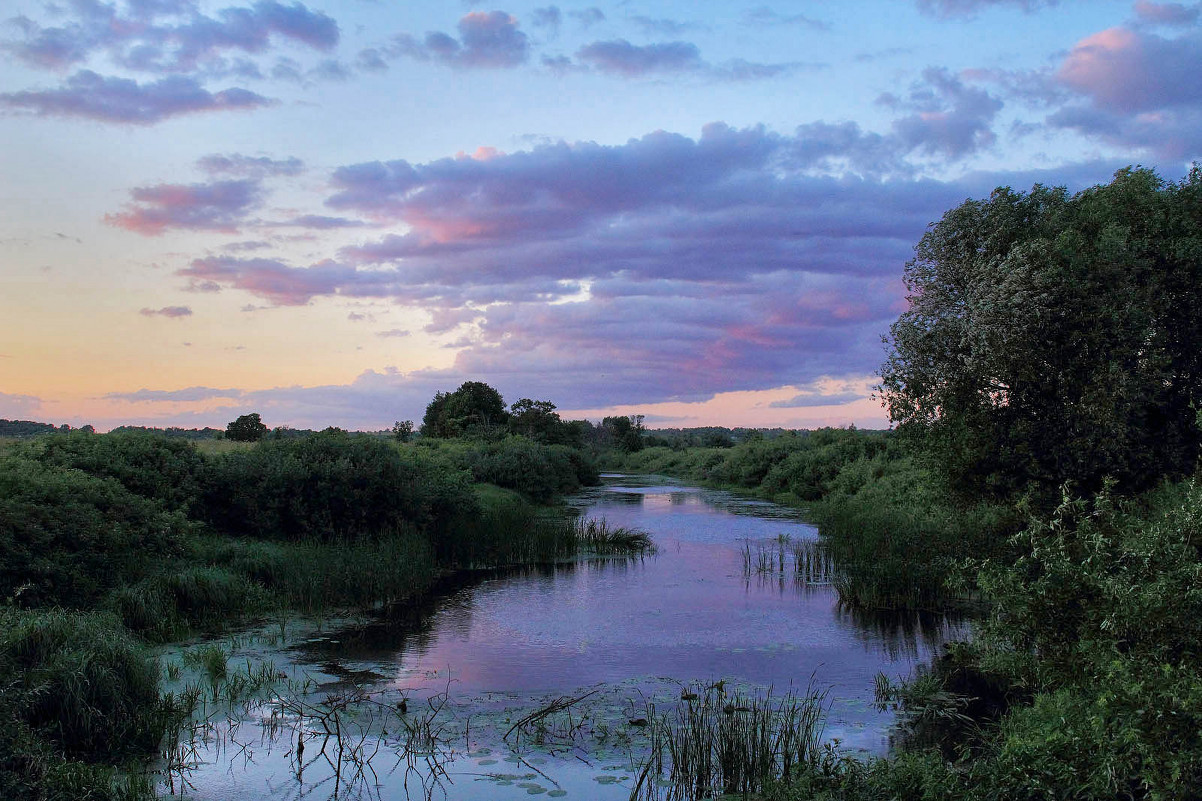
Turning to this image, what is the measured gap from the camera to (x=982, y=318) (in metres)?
15.5

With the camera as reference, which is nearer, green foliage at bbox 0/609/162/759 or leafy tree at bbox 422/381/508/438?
green foliage at bbox 0/609/162/759

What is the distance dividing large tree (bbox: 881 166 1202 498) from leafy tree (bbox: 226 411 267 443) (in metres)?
32.4

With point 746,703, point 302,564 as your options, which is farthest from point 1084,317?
point 302,564

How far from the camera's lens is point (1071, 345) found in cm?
1520

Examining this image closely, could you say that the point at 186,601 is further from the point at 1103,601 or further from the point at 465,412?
the point at 465,412

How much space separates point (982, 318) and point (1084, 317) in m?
1.62

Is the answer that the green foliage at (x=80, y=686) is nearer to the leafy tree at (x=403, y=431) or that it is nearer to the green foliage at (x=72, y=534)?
the green foliage at (x=72, y=534)

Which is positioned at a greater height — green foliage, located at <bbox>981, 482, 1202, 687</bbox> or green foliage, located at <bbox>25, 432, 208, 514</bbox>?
green foliage, located at <bbox>25, 432, 208, 514</bbox>

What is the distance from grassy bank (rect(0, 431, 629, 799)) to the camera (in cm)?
734

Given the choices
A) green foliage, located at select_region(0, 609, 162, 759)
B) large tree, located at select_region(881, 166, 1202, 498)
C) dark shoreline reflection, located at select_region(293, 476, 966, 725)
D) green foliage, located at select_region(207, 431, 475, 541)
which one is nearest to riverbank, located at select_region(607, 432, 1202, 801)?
dark shoreline reflection, located at select_region(293, 476, 966, 725)

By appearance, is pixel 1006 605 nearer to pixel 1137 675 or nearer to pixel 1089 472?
pixel 1137 675

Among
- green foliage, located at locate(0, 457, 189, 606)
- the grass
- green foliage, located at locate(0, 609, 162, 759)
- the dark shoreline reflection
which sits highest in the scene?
green foliage, located at locate(0, 457, 189, 606)

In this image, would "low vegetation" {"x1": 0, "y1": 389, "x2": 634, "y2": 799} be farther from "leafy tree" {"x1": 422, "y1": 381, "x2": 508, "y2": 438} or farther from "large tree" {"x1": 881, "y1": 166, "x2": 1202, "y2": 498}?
"leafy tree" {"x1": 422, "y1": 381, "x2": 508, "y2": 438}

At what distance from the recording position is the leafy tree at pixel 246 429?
4025 cm
